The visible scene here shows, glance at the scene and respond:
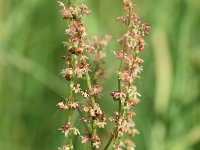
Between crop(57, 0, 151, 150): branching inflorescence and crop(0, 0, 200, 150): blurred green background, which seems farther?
crop(0, 0, 200, 150): blurred green background

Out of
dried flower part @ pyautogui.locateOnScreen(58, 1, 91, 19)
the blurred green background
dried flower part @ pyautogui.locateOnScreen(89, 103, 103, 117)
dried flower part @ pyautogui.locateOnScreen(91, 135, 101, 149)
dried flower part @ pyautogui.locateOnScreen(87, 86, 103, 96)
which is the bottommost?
dried flower part @ pyautogui.locateOnScreen(91, 135, 101, 149)

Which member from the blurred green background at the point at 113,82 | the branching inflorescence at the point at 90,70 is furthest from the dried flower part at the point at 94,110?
the blurred green background at the point at 113,82

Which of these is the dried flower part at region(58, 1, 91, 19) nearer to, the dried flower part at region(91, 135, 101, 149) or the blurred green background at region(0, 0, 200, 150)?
the dried flower part at region(91, 135, 101, 149)

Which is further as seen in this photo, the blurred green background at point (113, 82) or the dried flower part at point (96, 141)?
the blurred green background at point (113, 82)

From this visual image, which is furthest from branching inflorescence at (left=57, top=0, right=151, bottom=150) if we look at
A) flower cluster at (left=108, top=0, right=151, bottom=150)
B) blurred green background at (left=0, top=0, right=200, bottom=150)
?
blurred green background at (left=0, top=0, right=200, bottom=150)

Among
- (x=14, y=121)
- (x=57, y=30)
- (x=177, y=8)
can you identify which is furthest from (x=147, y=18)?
(x=14, y=121)

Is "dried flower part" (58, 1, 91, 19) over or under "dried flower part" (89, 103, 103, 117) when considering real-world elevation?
over

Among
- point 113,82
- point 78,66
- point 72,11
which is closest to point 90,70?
point 78,66

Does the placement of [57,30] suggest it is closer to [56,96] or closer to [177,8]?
[56,96]

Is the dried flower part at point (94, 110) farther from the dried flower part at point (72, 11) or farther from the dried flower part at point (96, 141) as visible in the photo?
the dried flower part at point (72, 11)
